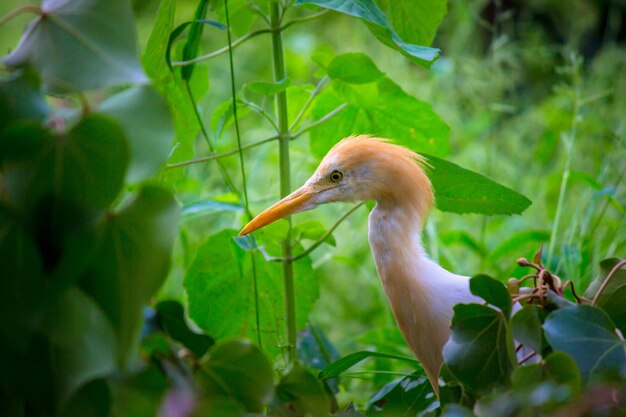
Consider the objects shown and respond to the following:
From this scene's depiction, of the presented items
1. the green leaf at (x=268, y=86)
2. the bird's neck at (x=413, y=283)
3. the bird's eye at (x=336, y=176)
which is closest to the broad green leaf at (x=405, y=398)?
the bird's neck at (x=413, y=283)

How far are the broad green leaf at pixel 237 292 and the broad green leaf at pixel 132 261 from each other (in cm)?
65

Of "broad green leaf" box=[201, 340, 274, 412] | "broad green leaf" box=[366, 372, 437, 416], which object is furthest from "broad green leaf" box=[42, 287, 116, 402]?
"broad green leaf" box=[366, 372, 437, 416]

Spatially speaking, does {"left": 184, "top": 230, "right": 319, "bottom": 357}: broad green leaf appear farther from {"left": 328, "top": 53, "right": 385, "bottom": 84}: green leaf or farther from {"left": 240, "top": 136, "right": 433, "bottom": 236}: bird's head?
{"left": 328, "top": 53, "right": 385, "bottom": 84}: green leaf

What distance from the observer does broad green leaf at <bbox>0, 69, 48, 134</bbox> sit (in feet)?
1.87

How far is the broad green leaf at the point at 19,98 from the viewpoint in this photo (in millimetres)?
571

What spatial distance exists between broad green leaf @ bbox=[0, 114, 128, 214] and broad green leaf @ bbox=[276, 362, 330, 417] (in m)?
0.24

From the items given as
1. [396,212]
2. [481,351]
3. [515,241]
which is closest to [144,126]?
[481,351]

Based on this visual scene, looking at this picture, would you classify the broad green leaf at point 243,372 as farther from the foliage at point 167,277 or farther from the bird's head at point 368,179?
the bird's head at point 368,179

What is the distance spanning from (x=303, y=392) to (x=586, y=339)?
0.28 metres

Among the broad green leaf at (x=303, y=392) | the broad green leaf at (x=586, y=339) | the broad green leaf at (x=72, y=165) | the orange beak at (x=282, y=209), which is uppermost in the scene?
the broad green leaf at (x=72, y=165)

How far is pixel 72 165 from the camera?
1.86 feet

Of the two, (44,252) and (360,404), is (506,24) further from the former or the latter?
(44,252)

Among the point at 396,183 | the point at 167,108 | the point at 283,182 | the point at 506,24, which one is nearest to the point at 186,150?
the point at 283,182

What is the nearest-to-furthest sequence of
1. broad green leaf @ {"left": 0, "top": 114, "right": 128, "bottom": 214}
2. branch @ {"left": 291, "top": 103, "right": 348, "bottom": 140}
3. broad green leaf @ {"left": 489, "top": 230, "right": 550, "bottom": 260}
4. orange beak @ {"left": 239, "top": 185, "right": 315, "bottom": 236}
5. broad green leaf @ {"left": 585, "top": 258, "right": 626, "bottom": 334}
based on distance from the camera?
broad green leaf @ {"left": 0, "top": 114, "right": 128, "bottom": 214}
broad green leaf @ {"left": 585, "top": 258, "right": 626, "bottom": 334}
orange beak @ {"left": 239, "top": 185, "right": 315, "bottom": 236}
branch @ {"left": 291, "top": 103, "right": 348, "bottom": 140}
broad green leaf @ {"left": 489, "top": 230, "right": 550, "bottom": 260}
